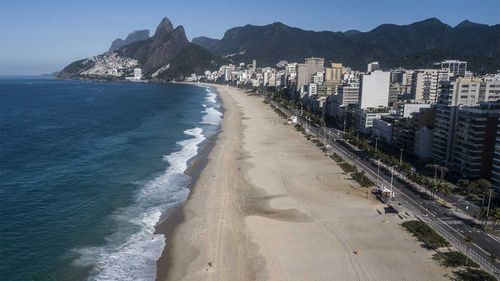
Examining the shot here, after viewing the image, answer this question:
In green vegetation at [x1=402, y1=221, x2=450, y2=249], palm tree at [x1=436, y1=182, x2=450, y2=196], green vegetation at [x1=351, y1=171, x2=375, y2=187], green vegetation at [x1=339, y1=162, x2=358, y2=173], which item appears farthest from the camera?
green vegetation at [x1=339, y1=162, x2=358, y2=173]

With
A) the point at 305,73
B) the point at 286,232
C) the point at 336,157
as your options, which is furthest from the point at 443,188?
the point at 305,73

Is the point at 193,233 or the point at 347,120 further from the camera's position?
the point at 347,120

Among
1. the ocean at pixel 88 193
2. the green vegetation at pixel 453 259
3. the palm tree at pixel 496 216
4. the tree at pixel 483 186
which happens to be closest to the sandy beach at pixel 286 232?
the green vegetation at pixel 453 259

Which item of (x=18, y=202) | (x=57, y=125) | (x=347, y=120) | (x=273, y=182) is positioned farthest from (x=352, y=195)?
(x=57, y=125)

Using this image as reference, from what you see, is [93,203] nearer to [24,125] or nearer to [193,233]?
[193,233]

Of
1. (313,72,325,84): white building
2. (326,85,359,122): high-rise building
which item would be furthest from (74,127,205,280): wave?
(313,72,325,84): white building

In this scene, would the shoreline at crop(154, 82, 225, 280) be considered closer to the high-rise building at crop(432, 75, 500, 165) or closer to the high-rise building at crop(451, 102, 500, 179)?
the high-rise building at crop(432, 75, 500, 165)
